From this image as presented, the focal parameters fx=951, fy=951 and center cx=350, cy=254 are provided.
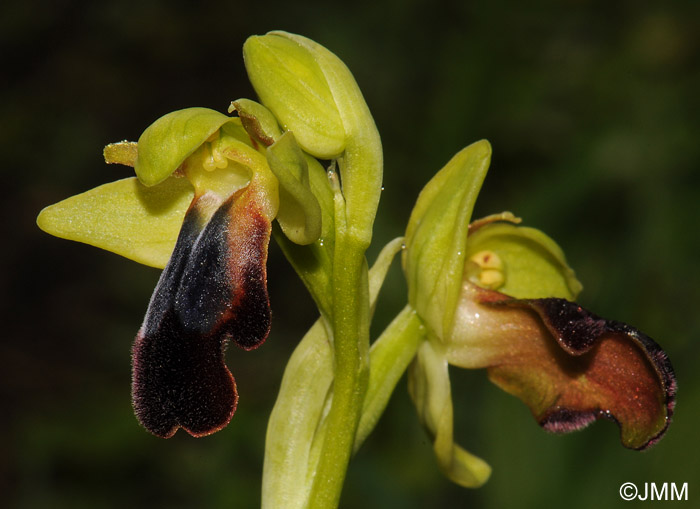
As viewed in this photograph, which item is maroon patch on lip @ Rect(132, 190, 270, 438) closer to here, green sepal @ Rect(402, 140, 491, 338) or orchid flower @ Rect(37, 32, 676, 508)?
orchid flower @ Rect(37, 32, 676, 508)

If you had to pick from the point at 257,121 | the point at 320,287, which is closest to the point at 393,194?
the point at 320,287

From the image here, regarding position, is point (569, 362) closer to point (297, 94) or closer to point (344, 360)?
point (344, 360)

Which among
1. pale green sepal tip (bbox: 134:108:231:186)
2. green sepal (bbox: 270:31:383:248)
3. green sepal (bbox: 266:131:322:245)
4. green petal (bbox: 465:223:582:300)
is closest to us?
green sepal (bbox: 266:131:322:245)

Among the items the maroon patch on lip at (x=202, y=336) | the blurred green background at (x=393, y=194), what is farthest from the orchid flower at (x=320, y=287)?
the blurred green background at (x=393, y=194)

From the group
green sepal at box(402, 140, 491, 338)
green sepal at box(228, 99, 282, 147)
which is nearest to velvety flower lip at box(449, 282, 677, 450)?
green sepal at box(402, 140, 491, 338)

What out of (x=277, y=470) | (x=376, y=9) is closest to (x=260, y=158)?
(x=277, y=470)
